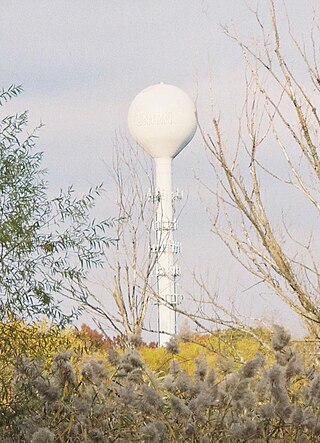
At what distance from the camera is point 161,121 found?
1507cm

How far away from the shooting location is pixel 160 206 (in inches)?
514

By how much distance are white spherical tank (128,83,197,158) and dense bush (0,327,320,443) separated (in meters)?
11.3

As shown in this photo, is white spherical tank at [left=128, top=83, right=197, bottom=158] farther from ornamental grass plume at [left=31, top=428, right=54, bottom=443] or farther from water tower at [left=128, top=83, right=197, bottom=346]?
ornamental grass plume at [left=31, top=428, right=54, bottom=443]

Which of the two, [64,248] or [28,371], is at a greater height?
[64,248]

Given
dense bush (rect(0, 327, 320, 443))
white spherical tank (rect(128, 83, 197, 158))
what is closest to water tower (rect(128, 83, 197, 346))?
white spherical tank (rect(128, 83, 197, 158))

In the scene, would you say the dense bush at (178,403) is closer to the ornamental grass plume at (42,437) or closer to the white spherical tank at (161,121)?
the ornamental grass plume at (42,437)

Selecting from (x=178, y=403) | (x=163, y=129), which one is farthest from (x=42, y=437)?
(x=163, y=129)

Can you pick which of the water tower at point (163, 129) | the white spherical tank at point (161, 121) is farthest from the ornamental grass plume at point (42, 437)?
the white spherical tank at point (161, 121)

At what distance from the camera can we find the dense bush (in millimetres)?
3152

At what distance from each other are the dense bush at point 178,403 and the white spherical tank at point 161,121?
37.2ft

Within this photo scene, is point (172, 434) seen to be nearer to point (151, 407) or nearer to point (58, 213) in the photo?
point (151, 407)

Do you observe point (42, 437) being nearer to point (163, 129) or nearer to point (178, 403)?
point (178, 403)

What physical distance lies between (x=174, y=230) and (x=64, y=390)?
9.80m

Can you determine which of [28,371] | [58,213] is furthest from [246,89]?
[28,371]
